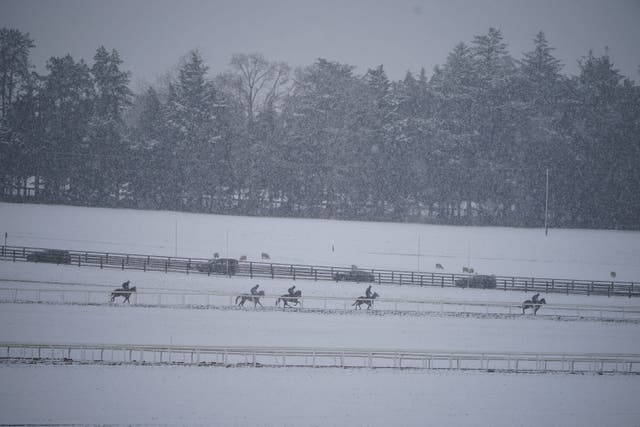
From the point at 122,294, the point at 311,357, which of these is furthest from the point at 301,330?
the point at 122,294

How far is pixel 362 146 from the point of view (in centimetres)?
7162

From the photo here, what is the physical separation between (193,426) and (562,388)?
12.3 m

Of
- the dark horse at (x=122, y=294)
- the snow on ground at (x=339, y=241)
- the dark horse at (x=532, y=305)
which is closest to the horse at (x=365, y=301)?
the dark horse at (x=532, y=305)

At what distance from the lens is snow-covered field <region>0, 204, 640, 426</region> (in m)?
18.0

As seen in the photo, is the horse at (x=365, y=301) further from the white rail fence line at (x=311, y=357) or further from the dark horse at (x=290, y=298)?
the white rail fence line at (x=311, y=357)

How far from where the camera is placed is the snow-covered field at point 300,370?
58.9ft

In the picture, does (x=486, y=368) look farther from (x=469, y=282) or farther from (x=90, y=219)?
(x=90, y=219)

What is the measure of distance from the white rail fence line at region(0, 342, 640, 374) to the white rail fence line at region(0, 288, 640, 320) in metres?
7.24

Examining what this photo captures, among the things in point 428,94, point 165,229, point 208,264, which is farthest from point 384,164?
point 208,264

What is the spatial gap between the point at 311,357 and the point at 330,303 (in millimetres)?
9854

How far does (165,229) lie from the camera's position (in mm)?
55812

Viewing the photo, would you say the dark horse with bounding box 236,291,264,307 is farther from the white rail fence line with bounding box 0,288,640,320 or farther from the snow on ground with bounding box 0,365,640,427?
the snow on ground with bounding box 0,365,640,427

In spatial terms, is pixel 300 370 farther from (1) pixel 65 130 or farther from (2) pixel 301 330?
Answer: (1) pixel 65 130

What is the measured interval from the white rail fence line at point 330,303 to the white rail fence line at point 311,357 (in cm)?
724
